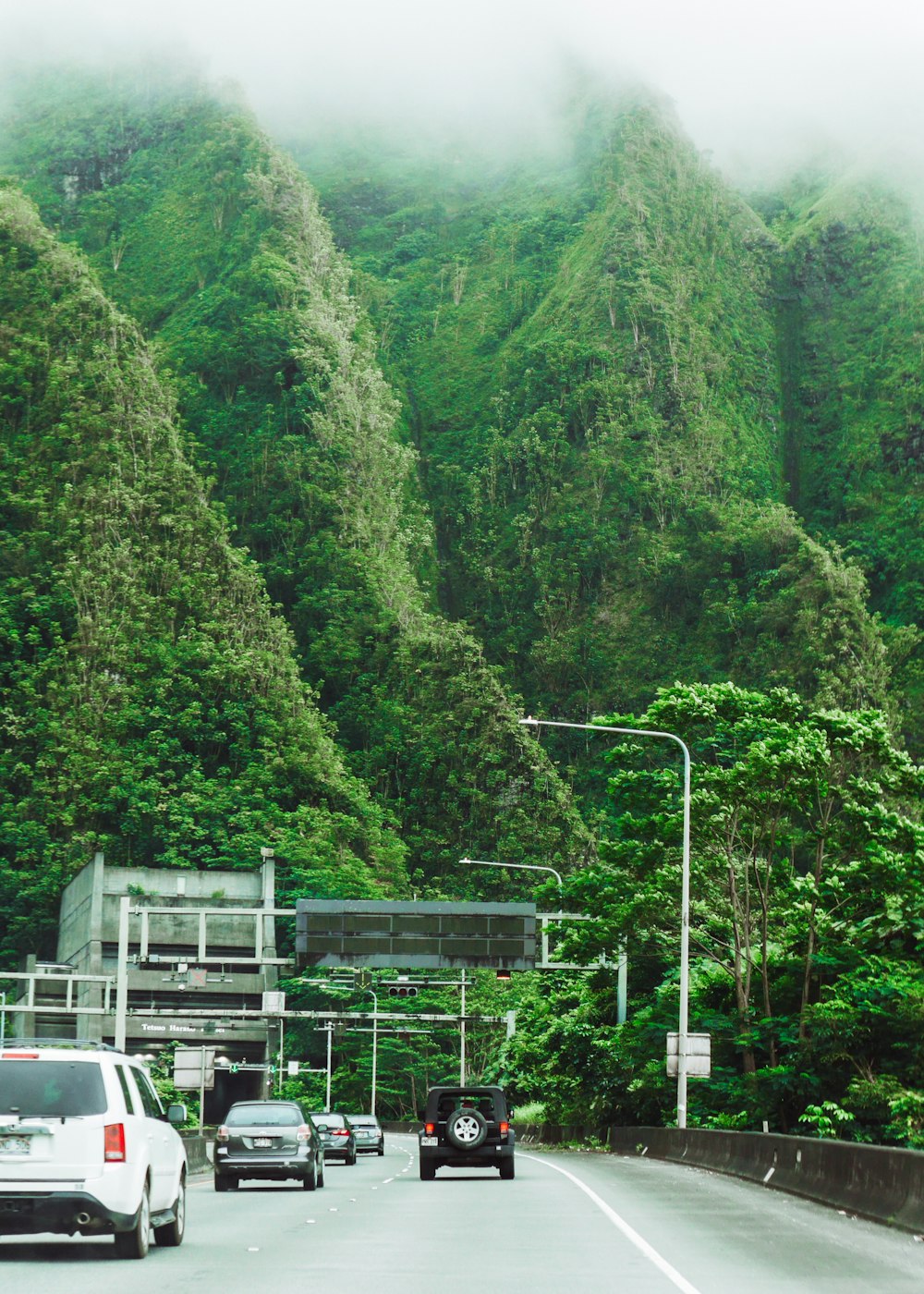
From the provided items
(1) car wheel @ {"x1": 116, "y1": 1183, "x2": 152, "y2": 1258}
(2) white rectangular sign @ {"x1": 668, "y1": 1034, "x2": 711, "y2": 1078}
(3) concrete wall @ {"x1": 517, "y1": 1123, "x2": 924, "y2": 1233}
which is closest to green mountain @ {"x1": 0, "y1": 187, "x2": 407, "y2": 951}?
(2) white rectangular sign @ {"x1": 668, "y1": 1034, "x2": 711, "y2": 1078}

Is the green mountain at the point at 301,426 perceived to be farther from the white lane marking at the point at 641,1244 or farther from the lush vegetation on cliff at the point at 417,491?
the white lane marking at the point at 641,1244

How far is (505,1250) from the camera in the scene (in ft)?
52.2

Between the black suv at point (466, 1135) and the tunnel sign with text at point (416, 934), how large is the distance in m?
25.0

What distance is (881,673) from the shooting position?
134 metres

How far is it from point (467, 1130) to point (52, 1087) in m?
18.5

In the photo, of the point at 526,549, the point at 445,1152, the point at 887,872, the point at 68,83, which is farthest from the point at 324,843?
the point at 68,83

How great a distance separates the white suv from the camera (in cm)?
1390

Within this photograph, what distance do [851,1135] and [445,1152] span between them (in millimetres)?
11443

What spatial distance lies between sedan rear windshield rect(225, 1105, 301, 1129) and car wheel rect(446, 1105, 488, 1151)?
374 cm

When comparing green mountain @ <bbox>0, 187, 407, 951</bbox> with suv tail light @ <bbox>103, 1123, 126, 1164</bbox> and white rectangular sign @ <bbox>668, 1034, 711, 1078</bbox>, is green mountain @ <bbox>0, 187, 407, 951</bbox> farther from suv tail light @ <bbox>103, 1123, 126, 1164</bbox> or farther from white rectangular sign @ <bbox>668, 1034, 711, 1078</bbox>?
suv tail light @ <bbox>103, 1123, 126, 1164</bbox>

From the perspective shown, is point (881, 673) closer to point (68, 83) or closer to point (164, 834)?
point (164, 834)

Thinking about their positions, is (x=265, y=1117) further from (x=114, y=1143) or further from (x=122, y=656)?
(x=122, y=656)

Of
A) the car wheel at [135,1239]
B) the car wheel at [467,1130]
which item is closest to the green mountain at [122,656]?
the car wheel at [467,1130]

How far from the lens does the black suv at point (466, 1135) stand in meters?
31.7
